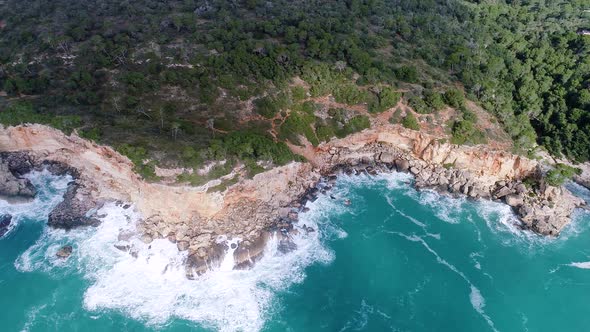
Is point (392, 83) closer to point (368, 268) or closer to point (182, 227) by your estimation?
point (368, 268)

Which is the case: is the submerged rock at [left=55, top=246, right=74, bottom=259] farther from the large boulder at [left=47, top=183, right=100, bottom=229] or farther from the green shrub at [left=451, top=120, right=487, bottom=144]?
the green shrub at [left=451, top=120, right=487, bottom=144]

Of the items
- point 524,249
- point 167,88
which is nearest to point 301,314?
point 524,249

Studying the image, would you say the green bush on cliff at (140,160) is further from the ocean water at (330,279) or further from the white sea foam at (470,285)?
the white sea foam at (470,285)

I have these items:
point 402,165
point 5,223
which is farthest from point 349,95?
point 5,223

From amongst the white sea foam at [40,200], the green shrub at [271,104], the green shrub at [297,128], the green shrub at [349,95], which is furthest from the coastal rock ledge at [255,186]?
the green shrub at [271,104]

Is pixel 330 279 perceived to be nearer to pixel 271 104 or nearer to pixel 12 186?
pixel 271 104

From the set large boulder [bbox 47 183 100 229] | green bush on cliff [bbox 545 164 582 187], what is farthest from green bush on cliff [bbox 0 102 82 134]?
green bush on cliff [bbox 545 164 582 187]
